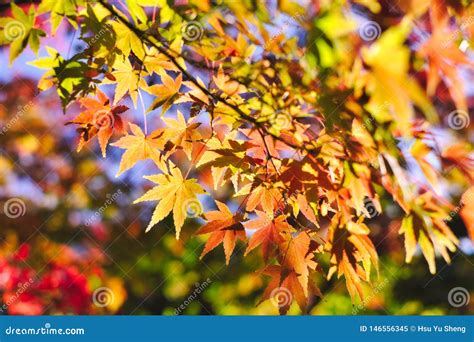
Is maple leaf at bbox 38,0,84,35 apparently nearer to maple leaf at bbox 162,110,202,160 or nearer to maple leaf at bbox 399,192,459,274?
maple leaf at bbox 162,110,202,160

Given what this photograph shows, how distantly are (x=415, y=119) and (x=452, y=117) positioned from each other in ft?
2.35

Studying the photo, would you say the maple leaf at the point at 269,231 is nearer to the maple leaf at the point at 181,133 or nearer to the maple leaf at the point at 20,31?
the maple leaf at the point at 181,133

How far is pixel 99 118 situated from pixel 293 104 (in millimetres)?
591

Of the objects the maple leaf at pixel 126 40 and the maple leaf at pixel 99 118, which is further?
the maple leaf at pixel 99 118

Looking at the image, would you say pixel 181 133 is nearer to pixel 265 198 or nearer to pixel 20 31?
pixel 265 198

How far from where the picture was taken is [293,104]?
1.09 m

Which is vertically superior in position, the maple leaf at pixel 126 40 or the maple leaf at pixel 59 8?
the maple leaf at pixel 59 8

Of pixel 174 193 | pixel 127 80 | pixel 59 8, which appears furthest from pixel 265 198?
pixel 59 8

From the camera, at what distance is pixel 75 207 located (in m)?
4.16

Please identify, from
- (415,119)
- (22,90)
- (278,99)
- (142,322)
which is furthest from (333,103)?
(22,90)

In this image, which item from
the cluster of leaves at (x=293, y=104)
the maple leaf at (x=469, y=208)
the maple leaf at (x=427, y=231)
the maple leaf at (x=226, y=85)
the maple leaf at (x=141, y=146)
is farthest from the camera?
the maple leaf at (x=141, y=146)

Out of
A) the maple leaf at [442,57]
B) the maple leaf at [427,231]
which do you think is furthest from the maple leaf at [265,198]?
the maple leaf at [442,57]

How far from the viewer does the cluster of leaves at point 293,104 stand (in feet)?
Result: 2.90

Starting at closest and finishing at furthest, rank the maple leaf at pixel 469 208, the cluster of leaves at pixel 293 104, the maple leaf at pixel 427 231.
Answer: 1. the cluster of leaves at pixel 293 104
2. the maple leaf at pixel 427 231
3. the maple leaf at pixel 469 208
